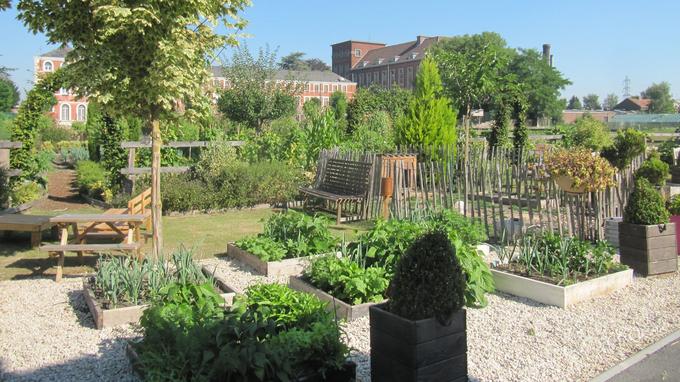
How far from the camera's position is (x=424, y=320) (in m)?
3.51

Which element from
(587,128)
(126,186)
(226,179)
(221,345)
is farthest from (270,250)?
(587,128)

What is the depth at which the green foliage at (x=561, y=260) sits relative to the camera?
634cm

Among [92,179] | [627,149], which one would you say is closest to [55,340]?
[92,179]

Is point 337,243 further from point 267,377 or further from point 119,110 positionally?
point 267,377

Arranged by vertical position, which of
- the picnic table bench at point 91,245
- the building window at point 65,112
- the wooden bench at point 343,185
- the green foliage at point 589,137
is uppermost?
the building window at point 65,112

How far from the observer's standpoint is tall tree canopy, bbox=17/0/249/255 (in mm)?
6344

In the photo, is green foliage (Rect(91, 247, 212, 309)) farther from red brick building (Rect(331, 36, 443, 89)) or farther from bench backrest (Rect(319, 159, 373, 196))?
red brick building (Rect(331, 36, 443, 89))

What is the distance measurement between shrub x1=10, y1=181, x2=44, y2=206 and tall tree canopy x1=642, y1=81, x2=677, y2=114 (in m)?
126

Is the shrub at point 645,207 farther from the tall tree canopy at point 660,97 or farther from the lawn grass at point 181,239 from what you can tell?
the tall tree canopy at point 660,97

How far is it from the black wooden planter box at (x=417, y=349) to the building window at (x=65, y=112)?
7908 cm

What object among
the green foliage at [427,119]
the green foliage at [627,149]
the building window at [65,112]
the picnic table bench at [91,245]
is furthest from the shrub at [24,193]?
the building window at [65,112]

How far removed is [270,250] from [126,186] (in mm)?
6995

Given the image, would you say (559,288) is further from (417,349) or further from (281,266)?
(281,266)

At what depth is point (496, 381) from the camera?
4.15m
